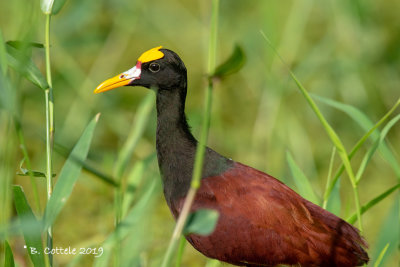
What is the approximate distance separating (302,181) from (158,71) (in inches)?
18.3

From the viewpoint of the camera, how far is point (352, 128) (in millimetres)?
2992

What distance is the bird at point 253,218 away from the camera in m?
1.62

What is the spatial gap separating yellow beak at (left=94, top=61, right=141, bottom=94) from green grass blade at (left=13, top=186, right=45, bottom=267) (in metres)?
0.44

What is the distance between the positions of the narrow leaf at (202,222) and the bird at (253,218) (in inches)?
18.9

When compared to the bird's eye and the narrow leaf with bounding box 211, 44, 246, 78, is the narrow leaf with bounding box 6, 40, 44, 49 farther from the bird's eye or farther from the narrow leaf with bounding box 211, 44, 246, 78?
the bird's eye

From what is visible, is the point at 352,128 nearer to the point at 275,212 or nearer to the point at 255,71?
the point at 255,71

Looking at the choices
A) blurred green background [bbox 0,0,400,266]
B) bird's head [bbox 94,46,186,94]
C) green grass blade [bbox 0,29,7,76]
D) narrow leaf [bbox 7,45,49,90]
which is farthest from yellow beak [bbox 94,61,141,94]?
blurred green background [bbox 0,0,400,266]

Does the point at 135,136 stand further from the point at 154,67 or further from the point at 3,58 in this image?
the point at 3,58

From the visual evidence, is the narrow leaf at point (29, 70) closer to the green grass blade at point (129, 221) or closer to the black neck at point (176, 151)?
the green grass blade at point (129, 221)

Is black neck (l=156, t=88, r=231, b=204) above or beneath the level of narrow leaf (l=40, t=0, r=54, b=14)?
beneath

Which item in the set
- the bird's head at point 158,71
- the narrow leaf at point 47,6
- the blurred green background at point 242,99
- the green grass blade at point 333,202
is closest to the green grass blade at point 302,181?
the green grass blade at point 333,202

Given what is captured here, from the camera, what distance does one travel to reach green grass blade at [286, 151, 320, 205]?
5.53 feet

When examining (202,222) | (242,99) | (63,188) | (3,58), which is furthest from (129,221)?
(242,99)

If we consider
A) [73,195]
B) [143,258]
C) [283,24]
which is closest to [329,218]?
[143,258]
